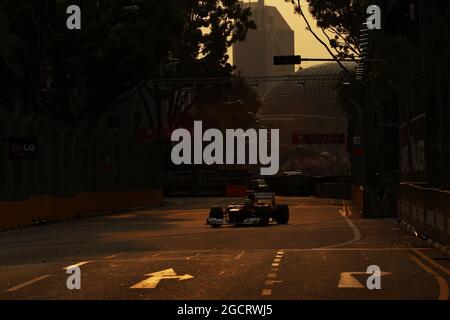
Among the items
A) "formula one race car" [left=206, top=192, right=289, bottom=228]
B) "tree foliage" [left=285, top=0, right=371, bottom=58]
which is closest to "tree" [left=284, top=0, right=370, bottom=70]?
"tree foliage" [left=285, top=0, right=371, bottom=58]

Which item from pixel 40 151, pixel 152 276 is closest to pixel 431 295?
pixel 152 276

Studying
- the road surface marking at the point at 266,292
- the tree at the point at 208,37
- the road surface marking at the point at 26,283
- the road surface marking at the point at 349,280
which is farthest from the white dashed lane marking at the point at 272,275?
the tree at the point at 208,37

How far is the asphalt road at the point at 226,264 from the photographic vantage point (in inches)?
581

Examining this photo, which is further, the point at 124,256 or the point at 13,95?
the point at 13,95

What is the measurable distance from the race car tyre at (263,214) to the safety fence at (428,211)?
462cm

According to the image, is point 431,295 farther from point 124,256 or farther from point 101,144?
point 101,144

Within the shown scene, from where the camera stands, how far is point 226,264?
64.2 ft

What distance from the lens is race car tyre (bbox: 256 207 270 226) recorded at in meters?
35.0

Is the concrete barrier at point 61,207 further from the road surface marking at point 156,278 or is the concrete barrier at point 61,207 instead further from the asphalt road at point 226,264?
the road surface marking at point 156,278

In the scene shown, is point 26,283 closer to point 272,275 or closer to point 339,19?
point 272,275

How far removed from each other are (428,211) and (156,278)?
1141 cm

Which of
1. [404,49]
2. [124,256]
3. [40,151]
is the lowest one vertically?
[124,256]

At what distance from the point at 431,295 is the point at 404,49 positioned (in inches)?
826

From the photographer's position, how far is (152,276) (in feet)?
56.5
